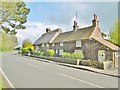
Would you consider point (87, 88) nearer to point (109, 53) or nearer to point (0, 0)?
point (0, 0)

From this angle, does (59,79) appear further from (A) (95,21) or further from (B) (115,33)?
(B) (115,33)

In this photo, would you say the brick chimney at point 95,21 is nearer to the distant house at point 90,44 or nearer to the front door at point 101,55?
the distant house at point 90,44

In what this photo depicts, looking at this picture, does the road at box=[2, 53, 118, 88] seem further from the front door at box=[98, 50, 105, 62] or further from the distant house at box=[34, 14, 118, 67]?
the front door at box=[98, 50, 105, 62]

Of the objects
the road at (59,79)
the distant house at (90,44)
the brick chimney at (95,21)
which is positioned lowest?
the road at (59,79)

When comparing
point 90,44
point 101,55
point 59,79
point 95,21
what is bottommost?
point 59,79

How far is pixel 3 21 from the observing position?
14656mm

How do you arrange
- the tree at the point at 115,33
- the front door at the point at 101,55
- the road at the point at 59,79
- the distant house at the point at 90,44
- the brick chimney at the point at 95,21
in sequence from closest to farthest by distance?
the road at the point at 59,79
the distant house at the point at 90,44
the front door at the point at 101,55
the brick chimney at the point at 95,21
the tree at the point at 115,33

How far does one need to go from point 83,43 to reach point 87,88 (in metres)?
34.3

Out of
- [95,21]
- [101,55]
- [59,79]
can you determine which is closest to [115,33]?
[95,21]

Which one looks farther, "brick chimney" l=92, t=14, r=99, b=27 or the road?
"brick chimney" l=92, t=14, r=99, b=27

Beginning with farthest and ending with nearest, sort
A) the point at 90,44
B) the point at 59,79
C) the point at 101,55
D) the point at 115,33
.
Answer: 1. the point at 115,33
2. the point at 90,44
3. the point at 101,55
4. the point at 59,79

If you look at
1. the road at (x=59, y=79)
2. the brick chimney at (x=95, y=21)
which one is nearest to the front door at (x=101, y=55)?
the brick chimney at (x=95, y=21)

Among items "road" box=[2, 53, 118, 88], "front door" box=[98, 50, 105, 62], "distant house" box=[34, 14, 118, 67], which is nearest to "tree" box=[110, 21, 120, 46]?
"distant house" box=[34, 14, 118, 67]

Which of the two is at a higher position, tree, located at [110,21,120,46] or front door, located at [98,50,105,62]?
tree, located at [110,21,120,46]
